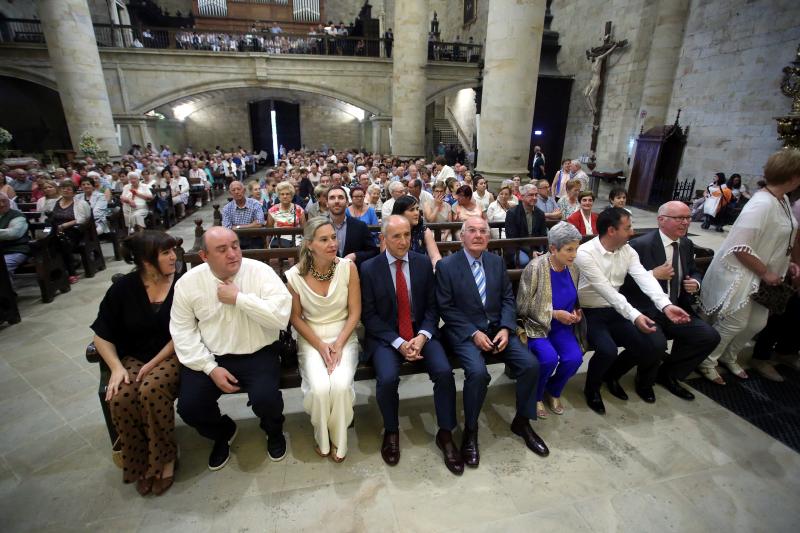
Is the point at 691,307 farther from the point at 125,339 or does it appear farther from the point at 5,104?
the point at 5,104

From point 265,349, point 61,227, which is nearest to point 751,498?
point 265,349

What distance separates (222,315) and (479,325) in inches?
62.4

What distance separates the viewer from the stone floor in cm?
194

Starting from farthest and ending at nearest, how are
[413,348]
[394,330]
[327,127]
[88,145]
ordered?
1. [327,127]
2. [88,145]
3. [394,330]
4. [413,348]

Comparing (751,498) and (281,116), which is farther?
(281,116)

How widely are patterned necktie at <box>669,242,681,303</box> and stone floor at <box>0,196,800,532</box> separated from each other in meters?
0.79

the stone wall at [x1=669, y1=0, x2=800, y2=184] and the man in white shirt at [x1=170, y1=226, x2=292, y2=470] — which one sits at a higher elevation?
the stone wall at [x1=669, y1=0, x2=800, y2=184]

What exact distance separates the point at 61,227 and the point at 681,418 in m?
6.93

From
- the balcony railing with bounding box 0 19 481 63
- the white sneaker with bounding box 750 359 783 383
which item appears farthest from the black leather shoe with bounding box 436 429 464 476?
the balcony railing with bounding box 0 19 481 63

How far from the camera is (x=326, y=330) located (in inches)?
96.7

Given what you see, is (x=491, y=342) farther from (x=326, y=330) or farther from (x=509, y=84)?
(x=509, y=84)

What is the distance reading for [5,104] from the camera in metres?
15.8

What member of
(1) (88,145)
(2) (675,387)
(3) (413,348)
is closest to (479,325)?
(3) (413,348)

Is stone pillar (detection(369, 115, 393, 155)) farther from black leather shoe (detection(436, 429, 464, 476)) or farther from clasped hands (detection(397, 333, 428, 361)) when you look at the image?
black leather shoe (detection(436, 429, 464, 476))
